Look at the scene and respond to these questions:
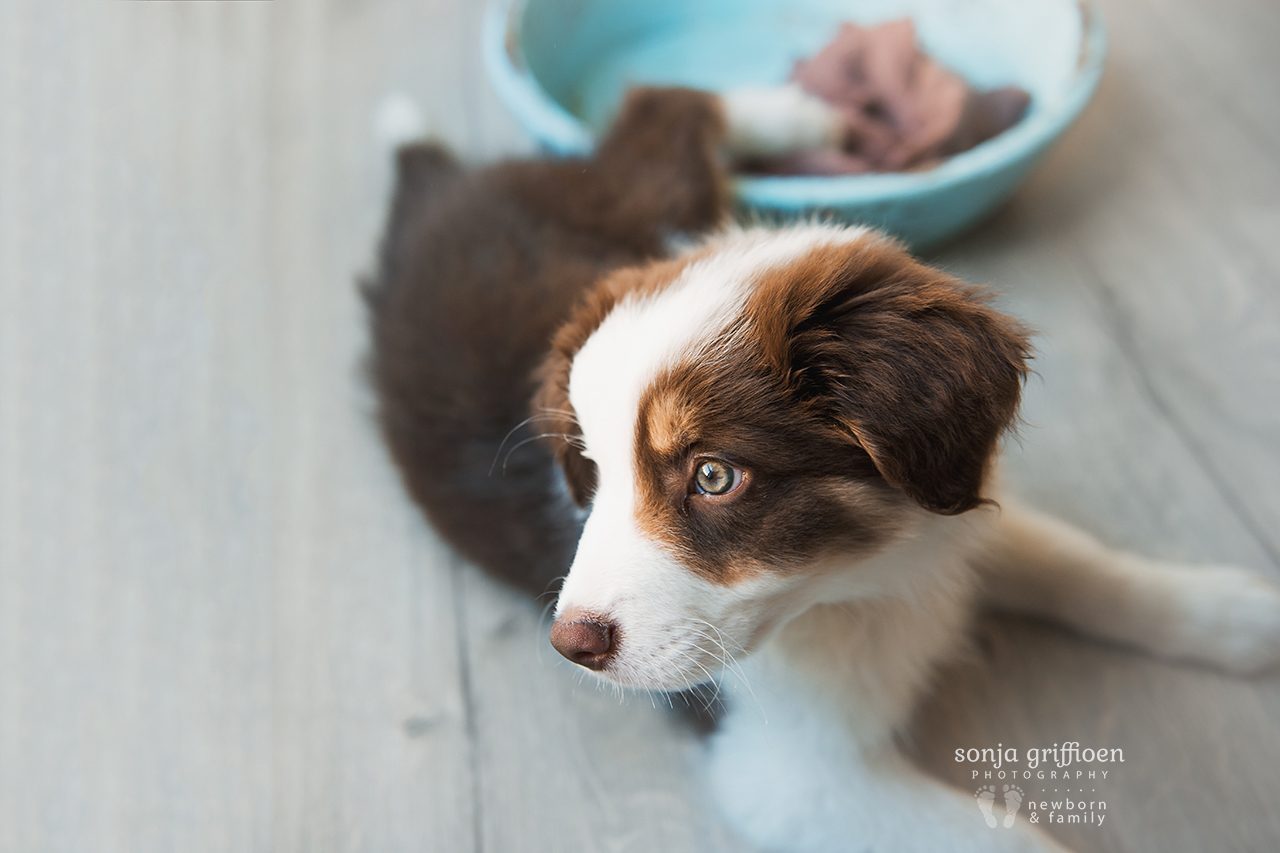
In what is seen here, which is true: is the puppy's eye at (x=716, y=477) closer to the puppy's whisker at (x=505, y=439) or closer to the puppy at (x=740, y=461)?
the puppy at (x=740, y=461)

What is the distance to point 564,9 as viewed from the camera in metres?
2.83

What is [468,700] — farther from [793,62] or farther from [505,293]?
[793,62]

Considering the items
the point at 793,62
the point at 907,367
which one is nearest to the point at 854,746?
the point at 907,367

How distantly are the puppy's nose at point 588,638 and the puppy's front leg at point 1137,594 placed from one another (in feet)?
→ 2.60

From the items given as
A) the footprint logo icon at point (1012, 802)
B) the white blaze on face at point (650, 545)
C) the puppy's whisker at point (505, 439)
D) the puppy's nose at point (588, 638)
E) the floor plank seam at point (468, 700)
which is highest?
the white blaze on face at point (650, 545)

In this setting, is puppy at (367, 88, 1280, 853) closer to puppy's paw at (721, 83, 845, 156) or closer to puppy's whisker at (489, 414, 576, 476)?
puppy's whisker at (489, 414, 576, 476)

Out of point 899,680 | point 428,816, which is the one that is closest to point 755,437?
point 899,680

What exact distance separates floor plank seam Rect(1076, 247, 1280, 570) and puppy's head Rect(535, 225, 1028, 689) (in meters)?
1.13

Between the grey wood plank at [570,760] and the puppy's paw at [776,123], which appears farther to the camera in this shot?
the puppy's paw at [776,123]

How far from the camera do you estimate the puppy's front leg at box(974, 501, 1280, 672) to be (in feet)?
5.25

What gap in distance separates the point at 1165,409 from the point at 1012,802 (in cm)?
109

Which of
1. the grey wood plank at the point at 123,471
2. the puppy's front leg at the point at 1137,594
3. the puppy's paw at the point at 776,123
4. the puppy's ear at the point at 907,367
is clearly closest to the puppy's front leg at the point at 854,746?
the puppy's front leg at the point at 1137,594

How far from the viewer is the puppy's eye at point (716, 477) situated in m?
1.11

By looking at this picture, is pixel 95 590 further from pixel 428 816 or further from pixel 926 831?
pixel 926 831
